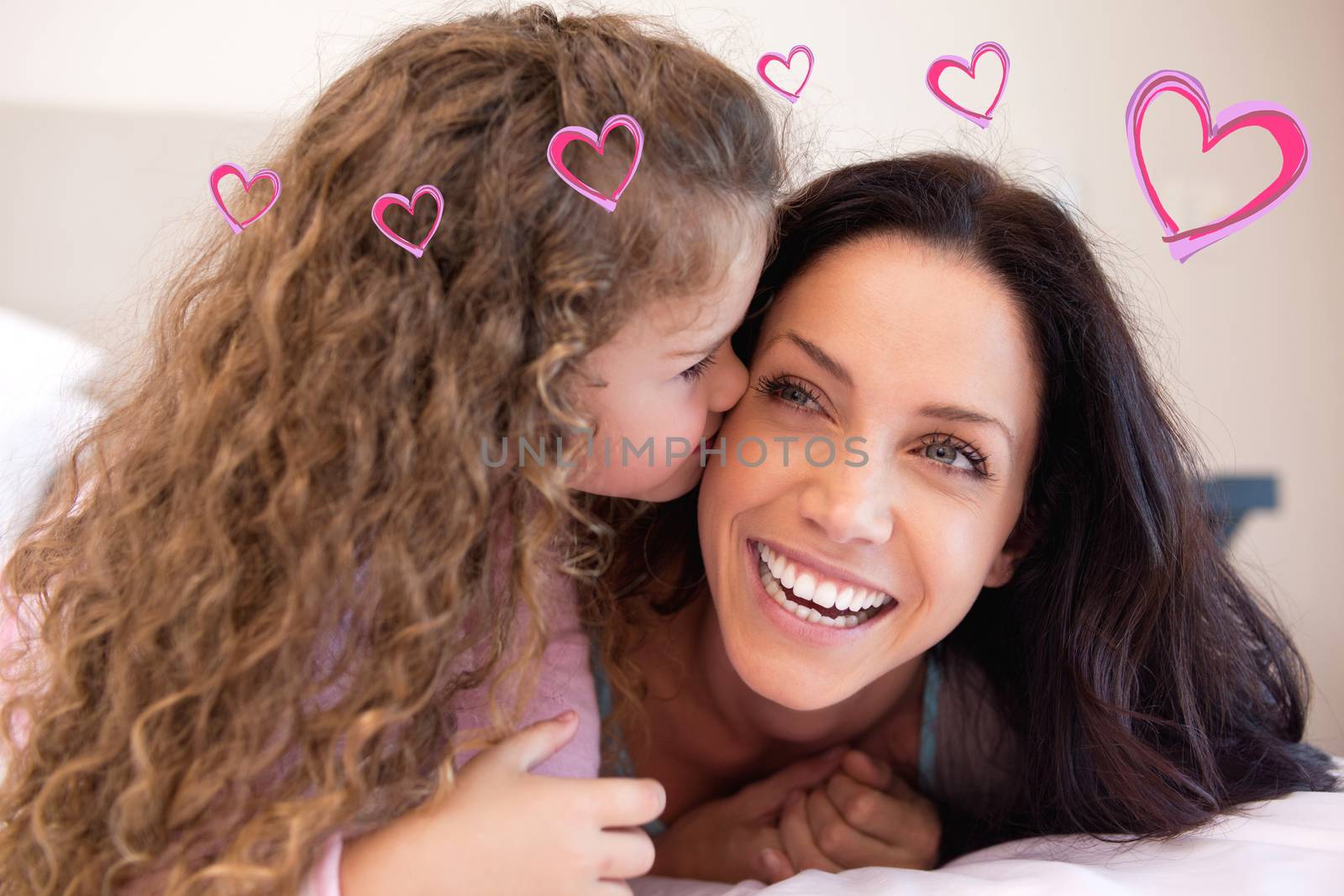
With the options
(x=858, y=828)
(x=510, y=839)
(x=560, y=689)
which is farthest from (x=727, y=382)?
(x=858, y=828)

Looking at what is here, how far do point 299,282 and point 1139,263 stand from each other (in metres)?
2.26

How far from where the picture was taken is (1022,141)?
8.19 feet

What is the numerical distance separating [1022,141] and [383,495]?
2038 mm

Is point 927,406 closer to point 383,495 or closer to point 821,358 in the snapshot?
point 821,358

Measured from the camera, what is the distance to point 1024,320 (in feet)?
4.17

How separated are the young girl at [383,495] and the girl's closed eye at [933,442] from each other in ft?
0.62

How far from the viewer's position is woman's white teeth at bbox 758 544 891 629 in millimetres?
1237

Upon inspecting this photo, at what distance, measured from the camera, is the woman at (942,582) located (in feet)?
4.01

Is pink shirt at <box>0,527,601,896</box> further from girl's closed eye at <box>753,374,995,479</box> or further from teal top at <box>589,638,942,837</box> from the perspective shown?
girl's closed eye at <box>753,374,995,479</box>

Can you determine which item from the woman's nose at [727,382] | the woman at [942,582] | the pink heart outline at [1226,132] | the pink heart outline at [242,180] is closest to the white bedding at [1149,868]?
the woman at [942,582]

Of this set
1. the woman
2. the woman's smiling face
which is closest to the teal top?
the woman

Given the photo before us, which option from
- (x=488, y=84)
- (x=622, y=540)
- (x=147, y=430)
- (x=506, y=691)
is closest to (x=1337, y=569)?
(x=622, y=540)

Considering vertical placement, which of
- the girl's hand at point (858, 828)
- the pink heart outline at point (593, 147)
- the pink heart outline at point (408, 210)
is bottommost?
the girl's hand at point (858, 828)

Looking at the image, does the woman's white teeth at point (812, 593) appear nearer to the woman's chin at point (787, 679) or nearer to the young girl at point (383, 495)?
the woman's chin at point (787, 679)
